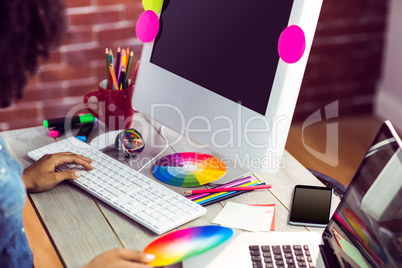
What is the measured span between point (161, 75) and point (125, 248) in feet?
1.36

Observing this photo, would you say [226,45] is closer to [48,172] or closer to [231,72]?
[231,72]

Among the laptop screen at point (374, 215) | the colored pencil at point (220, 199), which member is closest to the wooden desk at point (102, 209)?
the colored pencil at point (220, 199)

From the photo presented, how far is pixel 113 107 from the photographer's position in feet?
4.20

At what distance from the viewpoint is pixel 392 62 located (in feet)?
8.95

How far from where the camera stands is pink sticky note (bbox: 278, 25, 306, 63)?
913 mm

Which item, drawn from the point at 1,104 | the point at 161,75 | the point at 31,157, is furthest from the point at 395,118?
the point at 1,104

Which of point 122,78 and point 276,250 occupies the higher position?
point 122,78

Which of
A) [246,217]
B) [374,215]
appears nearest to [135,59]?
[246,217]

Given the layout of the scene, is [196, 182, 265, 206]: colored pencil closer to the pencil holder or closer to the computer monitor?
the computer monitor

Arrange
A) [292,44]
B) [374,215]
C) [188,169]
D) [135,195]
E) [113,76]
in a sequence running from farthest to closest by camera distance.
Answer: [113,76]
[188,169]
[135,195]
[292,44]
[374,215]

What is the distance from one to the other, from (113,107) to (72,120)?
4.7 inches

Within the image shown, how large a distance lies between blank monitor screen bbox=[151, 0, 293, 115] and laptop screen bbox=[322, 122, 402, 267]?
0.77 ft

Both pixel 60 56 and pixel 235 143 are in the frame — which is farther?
pixel 60 56

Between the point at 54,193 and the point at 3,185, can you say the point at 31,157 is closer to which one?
the point at 54,193
